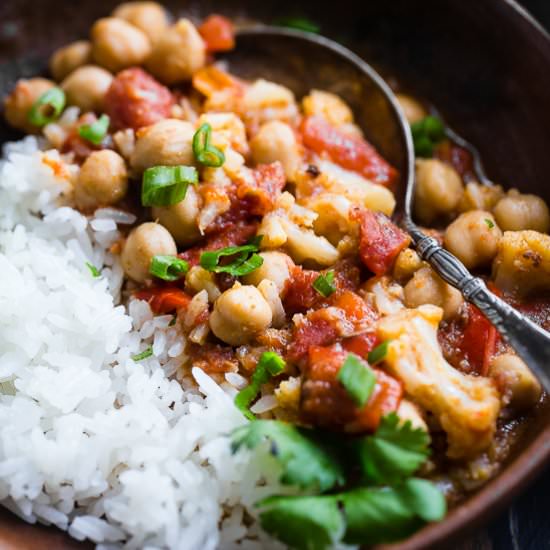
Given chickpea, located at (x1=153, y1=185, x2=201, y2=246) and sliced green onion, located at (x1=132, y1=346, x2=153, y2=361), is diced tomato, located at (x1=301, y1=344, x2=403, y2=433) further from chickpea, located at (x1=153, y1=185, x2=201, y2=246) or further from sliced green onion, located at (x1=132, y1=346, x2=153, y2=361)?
chickpea, located at (x1=153, y1=185, x2=201, y2=246)

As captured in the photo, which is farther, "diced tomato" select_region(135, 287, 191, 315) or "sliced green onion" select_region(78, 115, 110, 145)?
"sliced green onion" select_region(78, 115, 110, 145)

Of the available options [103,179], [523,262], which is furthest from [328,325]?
[103,179]

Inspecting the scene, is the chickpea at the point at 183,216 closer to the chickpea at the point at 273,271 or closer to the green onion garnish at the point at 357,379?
the chickpea at the point at 273,271

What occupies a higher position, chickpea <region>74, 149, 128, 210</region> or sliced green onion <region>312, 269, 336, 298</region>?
sliced green onion <region>312, 269, 336, 298</region>

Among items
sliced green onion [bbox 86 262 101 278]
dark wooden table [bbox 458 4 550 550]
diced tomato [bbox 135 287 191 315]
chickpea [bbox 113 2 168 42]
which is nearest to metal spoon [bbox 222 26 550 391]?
chickpea [bbox 113 2 168 42]

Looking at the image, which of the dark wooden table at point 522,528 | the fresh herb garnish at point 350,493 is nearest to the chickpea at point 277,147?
the fresh herb garnish at point 350,493

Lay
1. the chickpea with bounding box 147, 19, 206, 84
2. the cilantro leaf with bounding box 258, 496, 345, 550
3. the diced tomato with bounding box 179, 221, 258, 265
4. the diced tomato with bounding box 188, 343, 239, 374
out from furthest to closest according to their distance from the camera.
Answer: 1. the chickpea with bounding box 147, 19, 206, 84
2. the diced tomato with bounding box 179, 221, 258, 265
3. the diced tomato with bounding box 188, 343, 239, 374
4. the cilantro leaf with bounding box 258, 496, 345, 550
